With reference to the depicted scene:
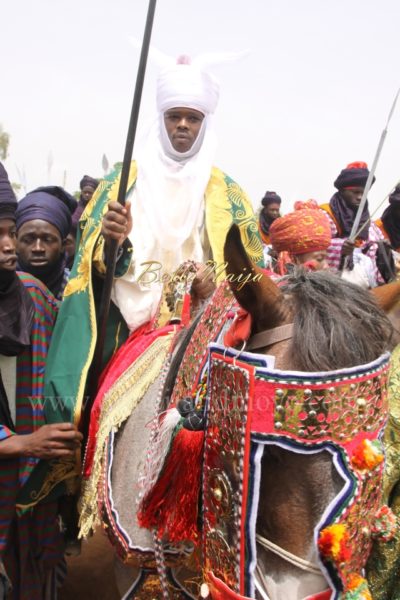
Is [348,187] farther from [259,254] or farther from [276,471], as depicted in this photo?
[276,471]

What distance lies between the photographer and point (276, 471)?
1628mm

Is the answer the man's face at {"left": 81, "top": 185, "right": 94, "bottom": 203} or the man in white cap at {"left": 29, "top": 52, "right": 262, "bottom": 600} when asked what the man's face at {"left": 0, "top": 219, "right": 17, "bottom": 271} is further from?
the man's face at {"left": 81, "top": 185, "right": 94, "bottom": 203}

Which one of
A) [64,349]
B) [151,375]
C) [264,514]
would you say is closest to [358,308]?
[264,514]

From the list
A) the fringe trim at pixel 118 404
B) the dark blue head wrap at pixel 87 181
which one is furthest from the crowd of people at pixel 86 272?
the dark blue head wrap at pixel 87 181

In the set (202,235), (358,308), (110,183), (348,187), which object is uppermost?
(348,187)

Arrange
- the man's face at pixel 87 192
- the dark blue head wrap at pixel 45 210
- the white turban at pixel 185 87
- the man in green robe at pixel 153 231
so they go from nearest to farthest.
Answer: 1. the man in green robe at pixel 153 231
2. the white turban at pixel 185 87
3. the dark blue head wrap at pixel 45 210
4. the man's face at pixel 87 192

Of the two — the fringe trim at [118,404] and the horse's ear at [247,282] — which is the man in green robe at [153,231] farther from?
the horse's ear at [247,282]

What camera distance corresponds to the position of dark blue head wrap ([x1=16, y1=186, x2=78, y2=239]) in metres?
4.08

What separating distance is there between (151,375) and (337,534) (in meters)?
1.39

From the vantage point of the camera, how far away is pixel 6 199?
9.87ft

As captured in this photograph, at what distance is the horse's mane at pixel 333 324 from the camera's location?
1.64m

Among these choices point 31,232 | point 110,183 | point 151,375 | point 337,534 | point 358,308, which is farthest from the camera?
point 31,232

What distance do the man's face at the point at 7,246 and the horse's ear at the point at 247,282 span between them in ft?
5.18

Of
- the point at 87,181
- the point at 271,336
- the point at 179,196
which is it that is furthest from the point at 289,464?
the point at 87,181
